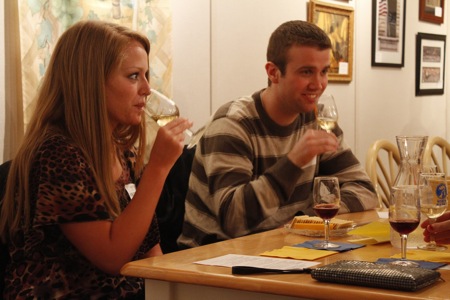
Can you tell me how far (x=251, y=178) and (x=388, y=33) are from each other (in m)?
3.36

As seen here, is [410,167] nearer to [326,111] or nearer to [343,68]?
[326,111]

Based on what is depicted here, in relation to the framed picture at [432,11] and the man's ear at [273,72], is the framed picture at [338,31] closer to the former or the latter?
the framed picture at [432,11]

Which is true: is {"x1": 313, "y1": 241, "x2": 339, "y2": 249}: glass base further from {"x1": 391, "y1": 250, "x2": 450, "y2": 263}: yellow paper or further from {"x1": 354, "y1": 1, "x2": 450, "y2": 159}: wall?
{"x1": 354, "y1": 1, "x2": 450, "y2": 159}: wall

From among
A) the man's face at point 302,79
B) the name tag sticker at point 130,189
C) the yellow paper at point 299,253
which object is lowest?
the yellow paper at point 299,253

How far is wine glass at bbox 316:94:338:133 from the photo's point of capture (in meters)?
2.58

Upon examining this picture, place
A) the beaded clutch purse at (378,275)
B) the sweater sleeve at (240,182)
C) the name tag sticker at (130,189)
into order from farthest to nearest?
the sweater sleeve at (240,182)
the name tag sticker at (130,189)
the beaded clutch purse at (378,275)

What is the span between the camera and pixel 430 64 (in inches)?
251

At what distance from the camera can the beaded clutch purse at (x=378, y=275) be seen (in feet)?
4.74

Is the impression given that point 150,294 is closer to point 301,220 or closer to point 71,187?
point 71,187

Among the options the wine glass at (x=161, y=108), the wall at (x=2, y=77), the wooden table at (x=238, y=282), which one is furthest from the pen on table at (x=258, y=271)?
the wall at (x=2, y=77)

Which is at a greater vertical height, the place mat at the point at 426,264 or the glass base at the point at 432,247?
the place mat at the point at 426,264

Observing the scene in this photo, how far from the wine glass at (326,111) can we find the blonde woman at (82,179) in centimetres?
62

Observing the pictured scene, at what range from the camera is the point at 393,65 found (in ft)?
19.1

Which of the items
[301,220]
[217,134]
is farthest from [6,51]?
[301,220]
